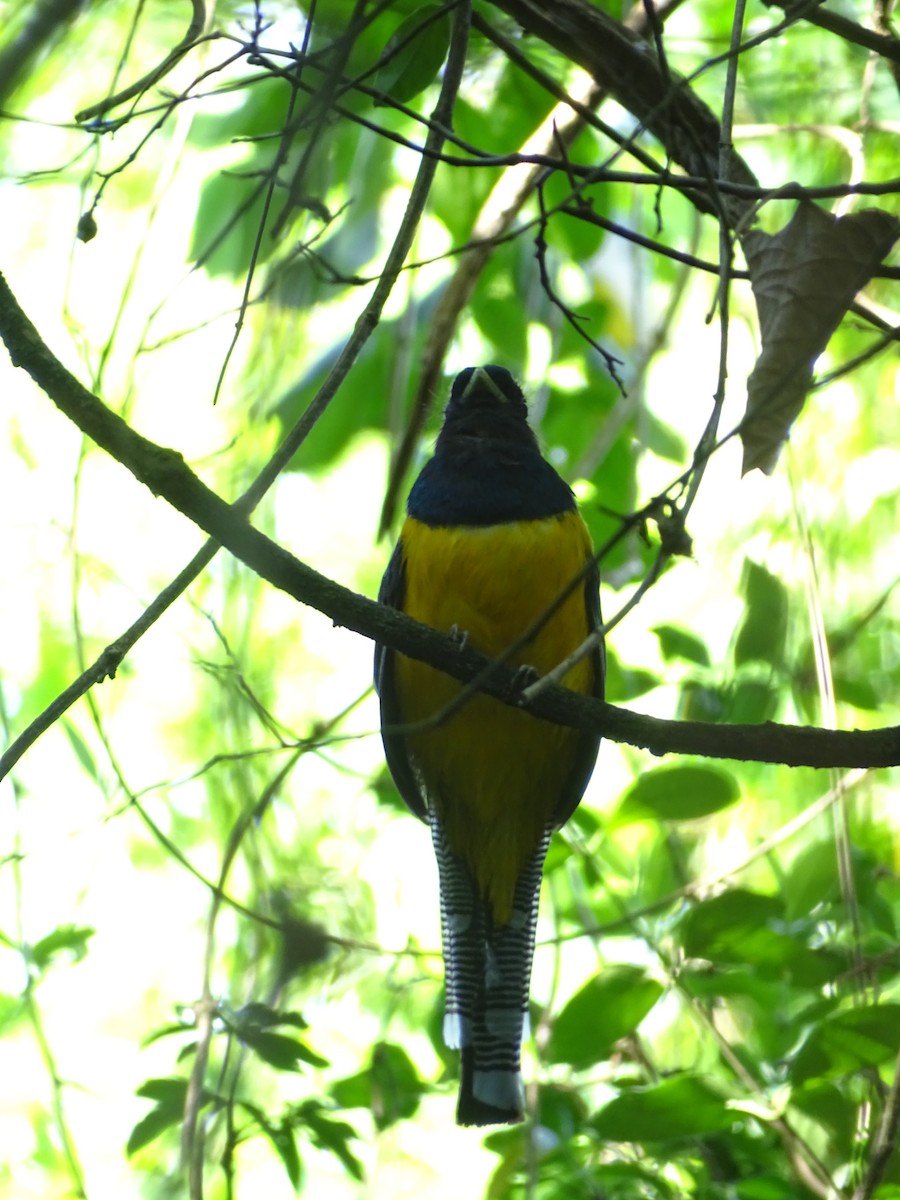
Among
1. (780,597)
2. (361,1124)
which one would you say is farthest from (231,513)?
(361,1124)

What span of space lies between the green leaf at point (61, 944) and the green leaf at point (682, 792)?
124 cm

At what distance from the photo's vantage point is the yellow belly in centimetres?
340

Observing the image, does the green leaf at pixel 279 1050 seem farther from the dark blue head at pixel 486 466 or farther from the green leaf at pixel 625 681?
the dark blue head at pixel 486 466

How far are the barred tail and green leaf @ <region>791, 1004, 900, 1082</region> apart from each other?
108cm

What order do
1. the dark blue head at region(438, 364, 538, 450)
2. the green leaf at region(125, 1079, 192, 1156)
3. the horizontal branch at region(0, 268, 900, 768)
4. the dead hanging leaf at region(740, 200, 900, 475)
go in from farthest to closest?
the dark blue head at region(438, 364, 538, 450)
the green leaf at region(125, 1079, 192, 1156)
the dead hanging leaf at region(740, 200, 900, 475)
the horizontal branch at region(0, 268, 900, 768)

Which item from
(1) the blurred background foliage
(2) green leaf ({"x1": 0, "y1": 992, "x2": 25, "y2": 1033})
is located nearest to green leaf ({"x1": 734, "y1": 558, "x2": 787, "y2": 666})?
(1) the blurred background foliage

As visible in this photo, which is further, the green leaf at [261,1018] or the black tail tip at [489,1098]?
the black tail tip at [489,1098]

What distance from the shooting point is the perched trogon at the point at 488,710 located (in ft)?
11.2

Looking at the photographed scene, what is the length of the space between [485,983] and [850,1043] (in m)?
1.50

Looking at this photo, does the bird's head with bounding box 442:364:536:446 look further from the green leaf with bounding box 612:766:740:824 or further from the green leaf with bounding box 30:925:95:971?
the green leaf with bounding box 30:925:95:971

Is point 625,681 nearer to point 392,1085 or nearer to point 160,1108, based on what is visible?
point 392,1085

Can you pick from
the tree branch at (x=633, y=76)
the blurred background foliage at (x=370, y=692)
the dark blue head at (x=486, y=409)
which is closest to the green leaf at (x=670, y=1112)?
the blurred background foliage at (x=370, y=692)

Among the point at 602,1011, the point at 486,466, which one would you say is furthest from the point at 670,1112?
A: the point at 486,466

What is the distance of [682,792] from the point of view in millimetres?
2900
